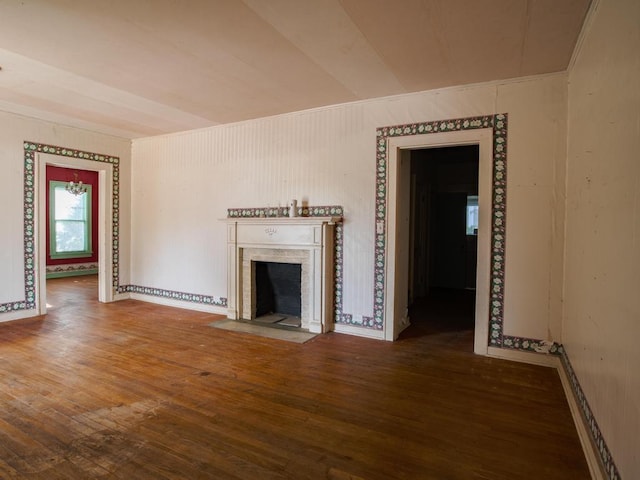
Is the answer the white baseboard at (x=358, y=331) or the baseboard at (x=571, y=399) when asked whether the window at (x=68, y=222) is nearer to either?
the white baseboard at (x=358, y=331)

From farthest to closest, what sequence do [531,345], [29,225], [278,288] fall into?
1. [278,288]
2. [29,225]
3. [531,345]

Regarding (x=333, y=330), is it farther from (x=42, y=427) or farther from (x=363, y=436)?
(x=42, y=427)

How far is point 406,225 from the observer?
4.25m

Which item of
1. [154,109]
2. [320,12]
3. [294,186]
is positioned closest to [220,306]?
[294,186]

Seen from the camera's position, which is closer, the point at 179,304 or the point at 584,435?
the point at 584,435

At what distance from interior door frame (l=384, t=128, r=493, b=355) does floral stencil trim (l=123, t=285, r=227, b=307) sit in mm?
2410

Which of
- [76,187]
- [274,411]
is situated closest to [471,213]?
[274,411]

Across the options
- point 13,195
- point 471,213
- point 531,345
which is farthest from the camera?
point 471,213

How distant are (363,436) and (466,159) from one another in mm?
6061

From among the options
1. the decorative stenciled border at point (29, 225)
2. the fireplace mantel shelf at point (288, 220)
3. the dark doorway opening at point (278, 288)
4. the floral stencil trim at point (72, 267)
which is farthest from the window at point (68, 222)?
the dark doorway opening at point (278, 288)

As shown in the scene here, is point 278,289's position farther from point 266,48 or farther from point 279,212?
point 266,48

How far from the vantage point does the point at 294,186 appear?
4.44 m

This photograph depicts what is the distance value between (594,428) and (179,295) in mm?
5073

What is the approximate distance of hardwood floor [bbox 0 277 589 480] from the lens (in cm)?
184
